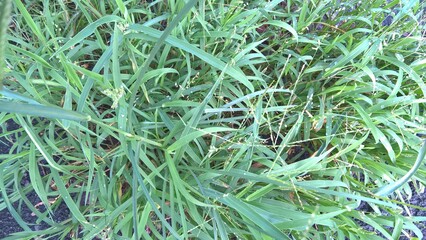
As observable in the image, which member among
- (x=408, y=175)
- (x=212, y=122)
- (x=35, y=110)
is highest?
(x=35, y=110)

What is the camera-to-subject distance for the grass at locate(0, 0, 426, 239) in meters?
0.91

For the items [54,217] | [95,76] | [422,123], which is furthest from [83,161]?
[422,123]

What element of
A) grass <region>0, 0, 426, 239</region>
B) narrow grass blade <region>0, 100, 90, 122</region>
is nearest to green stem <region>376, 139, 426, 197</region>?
grass <region>0, 0, 426, 239</region>

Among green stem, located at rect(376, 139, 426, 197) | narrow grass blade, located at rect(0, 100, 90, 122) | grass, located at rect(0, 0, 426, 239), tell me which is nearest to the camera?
narrow grass blade, located at rect(0, 100, 90, 122)

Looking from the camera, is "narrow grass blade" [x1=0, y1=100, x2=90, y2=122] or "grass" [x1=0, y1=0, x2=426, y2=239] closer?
"narrow grass blade" [x1=0, y1=100, x2=90, y2=122]

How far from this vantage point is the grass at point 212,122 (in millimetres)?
914

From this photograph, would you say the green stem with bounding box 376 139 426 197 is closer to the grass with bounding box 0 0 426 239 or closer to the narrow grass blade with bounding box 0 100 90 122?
the grass with bounding box 0 0 426 239

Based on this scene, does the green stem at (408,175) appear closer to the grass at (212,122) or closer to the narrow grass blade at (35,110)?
the grass at (212,122)

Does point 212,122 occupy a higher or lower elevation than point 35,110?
lower

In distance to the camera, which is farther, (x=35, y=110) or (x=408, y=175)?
(x=408, y=175)

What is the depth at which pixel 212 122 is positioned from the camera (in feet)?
3.43

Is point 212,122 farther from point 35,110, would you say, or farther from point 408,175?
point 35,110

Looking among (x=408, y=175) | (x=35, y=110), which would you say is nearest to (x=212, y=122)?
(x=408, y=175)

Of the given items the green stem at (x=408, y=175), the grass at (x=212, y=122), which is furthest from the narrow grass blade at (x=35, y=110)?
the green stem at (x=408, y=175)
